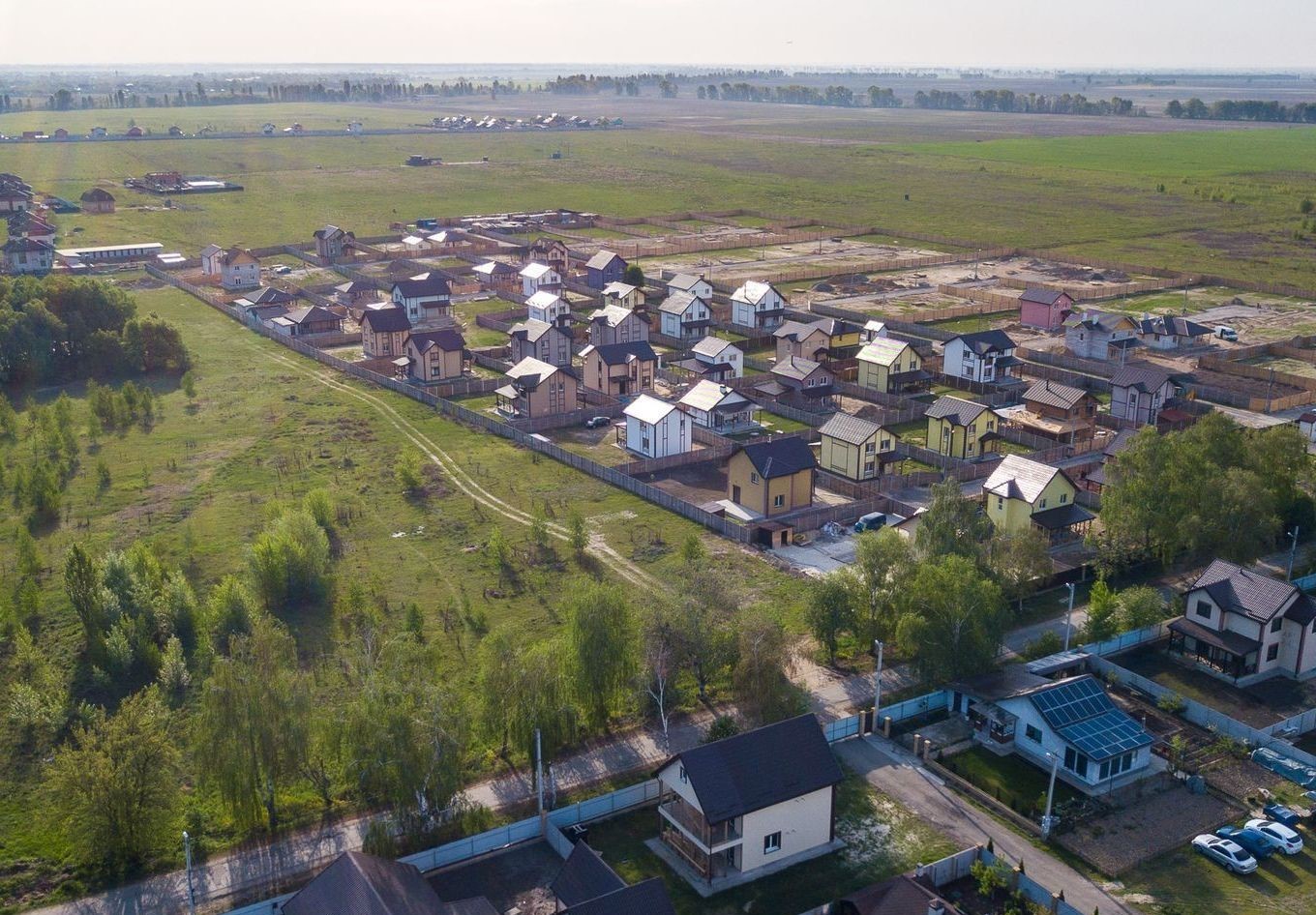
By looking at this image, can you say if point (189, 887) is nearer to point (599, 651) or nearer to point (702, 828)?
point (702, 828)

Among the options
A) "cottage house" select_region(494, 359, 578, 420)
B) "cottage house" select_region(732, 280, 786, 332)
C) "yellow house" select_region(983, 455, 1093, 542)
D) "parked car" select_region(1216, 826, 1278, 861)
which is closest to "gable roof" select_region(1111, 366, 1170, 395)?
"yellow house" select_region(983, 455, 1093, 542)

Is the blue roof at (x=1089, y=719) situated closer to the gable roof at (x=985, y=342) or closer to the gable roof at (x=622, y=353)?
the gable roof at (x=985, y=342)

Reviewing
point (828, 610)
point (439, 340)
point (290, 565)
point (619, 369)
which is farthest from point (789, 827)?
point (439, 340)

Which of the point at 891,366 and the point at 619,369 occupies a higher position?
the point at 891,366

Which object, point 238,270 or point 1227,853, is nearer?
point 1227,853

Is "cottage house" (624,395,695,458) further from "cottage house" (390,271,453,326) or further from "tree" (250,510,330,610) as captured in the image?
"cottage house" (390,271,453,326)

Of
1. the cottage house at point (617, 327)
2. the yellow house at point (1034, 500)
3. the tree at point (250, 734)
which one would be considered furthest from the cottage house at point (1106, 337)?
the tree at point (250, 734)

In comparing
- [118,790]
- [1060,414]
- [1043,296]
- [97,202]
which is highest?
[97,202]

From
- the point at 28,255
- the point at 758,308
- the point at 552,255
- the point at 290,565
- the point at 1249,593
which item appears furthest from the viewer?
the point at 552,255

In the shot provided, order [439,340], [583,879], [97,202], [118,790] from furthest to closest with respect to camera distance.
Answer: [97,202]
[439,340]
[118,790]
[583,879]
